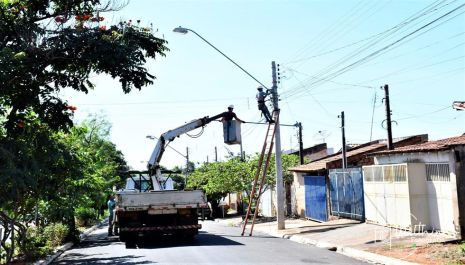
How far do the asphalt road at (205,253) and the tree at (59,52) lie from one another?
13.9 feet

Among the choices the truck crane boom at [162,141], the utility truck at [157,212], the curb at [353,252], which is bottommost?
the curb at [353,252]

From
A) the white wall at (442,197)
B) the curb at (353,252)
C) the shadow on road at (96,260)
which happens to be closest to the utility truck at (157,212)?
the shadow on road at (96,260)

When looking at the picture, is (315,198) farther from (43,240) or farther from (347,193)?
(43,240)

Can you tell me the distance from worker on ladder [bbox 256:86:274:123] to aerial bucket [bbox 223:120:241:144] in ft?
13.0

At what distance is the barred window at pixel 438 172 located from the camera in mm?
14188

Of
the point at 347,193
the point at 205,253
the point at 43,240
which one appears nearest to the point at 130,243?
the point at 43,240

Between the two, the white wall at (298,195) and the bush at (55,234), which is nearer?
the bush at (55,234)

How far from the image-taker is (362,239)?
15297 millimetres

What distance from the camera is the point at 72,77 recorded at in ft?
36.4

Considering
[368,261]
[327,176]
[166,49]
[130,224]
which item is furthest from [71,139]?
[327,176]

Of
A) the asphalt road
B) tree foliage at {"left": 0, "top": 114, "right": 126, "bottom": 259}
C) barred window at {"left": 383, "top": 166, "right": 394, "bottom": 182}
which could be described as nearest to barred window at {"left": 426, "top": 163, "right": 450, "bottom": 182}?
barred window at {"left": 383, "top": 166, "right": 394, "bottom": 182}

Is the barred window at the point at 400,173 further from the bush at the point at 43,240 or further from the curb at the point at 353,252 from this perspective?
the bush at the point at 43,240

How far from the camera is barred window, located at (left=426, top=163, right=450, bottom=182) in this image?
14.2 m

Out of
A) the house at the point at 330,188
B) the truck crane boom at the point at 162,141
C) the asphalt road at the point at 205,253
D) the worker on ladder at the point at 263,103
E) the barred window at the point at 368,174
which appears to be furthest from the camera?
the worker on ladder at the point at 263,103
